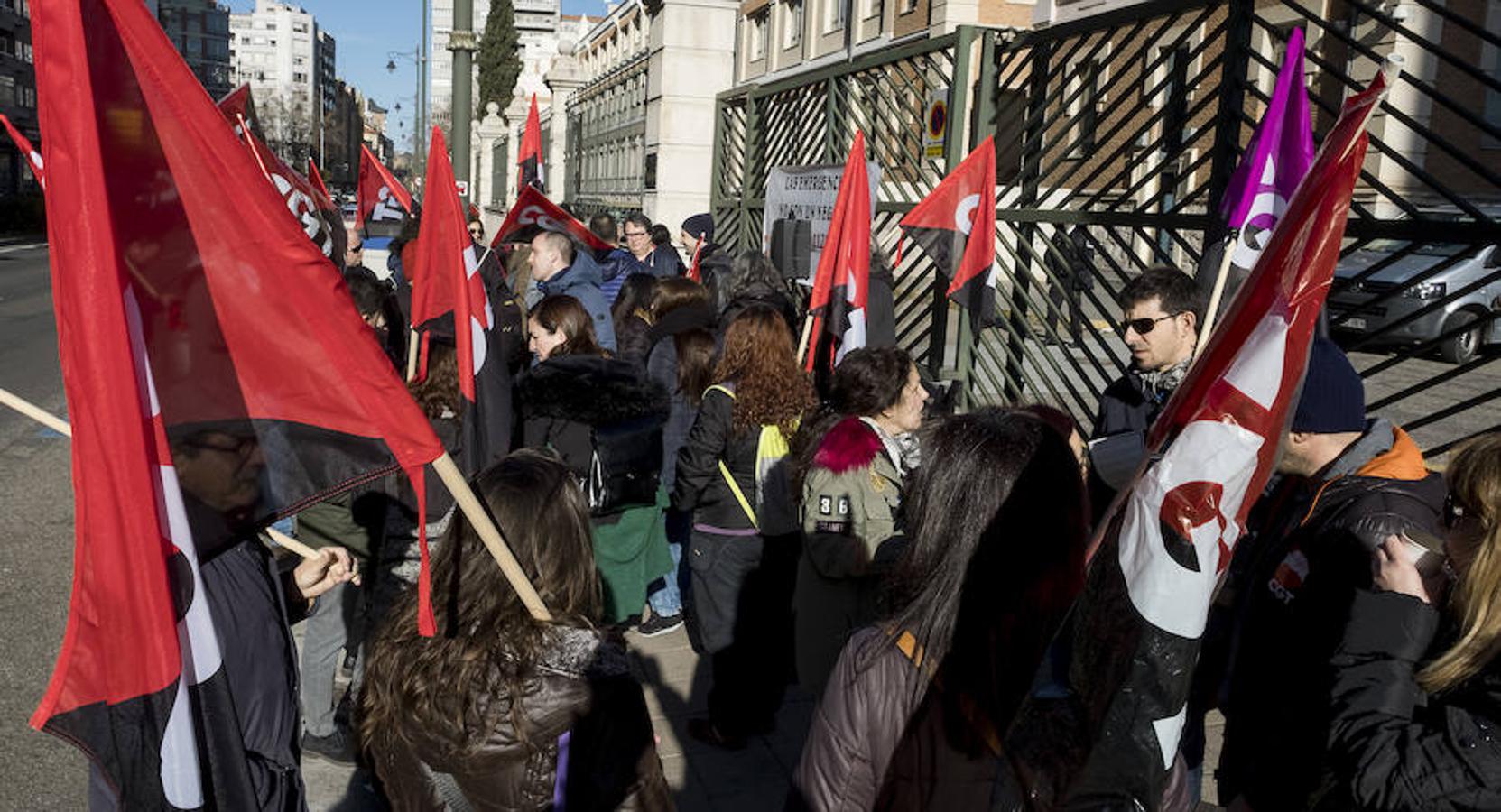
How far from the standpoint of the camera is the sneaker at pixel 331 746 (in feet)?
14.2

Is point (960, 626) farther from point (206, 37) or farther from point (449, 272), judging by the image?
point (206, 37)

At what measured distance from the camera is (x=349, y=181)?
3386 inches

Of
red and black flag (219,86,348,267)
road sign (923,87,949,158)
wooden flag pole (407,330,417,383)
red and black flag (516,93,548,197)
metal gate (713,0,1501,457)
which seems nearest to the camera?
metal gate (713,0,1501,457)

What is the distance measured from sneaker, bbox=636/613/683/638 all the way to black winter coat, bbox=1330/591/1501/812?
396 cm

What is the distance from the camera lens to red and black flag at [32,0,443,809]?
175 centimetres

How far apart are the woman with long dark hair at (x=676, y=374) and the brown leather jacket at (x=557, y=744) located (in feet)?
9.57

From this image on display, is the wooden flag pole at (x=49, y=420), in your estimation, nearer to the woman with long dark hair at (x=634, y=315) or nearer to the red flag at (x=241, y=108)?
the red flag at (x=241, y=108)

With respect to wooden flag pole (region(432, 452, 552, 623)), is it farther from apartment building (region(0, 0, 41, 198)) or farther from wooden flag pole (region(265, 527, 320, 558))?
apartment building (region(0, 0, 41, 198))

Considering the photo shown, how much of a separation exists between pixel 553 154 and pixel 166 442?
100.0ft

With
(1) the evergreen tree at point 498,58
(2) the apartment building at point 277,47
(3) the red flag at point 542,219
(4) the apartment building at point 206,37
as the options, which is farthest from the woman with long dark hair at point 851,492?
(2) the apartment building at point 277,47

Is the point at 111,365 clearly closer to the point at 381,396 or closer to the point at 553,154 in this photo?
the point at 381,396

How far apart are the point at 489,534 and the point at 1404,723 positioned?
1704 millimetres

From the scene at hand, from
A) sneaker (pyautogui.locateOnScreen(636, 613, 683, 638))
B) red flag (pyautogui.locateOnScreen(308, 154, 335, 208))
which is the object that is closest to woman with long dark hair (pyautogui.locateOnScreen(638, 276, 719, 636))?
sneaker (pyautogui.locateOnScreen(636, 613, 683, 638))

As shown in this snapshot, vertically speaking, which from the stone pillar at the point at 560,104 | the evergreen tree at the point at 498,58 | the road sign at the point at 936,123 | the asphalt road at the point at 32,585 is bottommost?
the asphalt road at the point at 32,585
